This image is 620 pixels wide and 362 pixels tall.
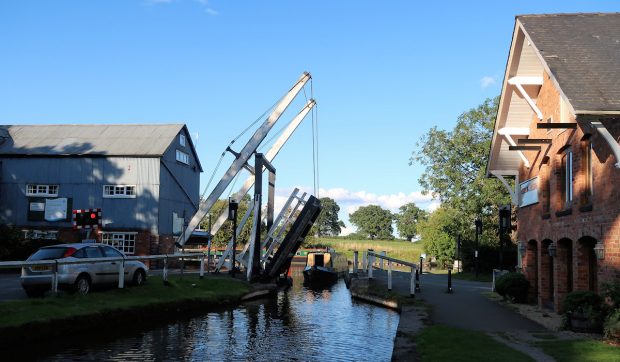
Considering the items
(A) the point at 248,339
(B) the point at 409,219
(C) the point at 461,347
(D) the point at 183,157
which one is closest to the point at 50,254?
(A) the point at 248,339

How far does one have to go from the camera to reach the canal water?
12.2 meters

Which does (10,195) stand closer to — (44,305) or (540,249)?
(44,305)

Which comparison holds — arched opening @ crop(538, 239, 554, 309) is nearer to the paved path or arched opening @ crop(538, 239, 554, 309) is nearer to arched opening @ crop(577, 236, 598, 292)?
the paved path

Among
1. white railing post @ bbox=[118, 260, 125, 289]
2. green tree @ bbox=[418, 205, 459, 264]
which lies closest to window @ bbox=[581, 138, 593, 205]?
white railing post @ bbox=[118, 260, 125, 289]

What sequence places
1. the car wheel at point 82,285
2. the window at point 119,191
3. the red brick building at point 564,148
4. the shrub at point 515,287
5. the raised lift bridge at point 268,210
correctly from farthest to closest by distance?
the window at point 119,191 → the raised lift bridge at point 268,210 → the shrub at point 515,287 → the car wheel at point 82,285 → the red brick building at point 564,148

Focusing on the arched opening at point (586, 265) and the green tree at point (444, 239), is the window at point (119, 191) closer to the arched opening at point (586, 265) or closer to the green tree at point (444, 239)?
the green tree at point (444, 239)

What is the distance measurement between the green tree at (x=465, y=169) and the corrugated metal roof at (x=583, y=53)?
29544mm

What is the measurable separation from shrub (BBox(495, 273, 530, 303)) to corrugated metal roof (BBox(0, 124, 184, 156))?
2638 cm

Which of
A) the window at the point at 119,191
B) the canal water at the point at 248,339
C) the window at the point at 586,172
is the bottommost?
the canal water at the point at 248,339

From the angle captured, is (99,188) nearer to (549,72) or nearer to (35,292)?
(35,292)

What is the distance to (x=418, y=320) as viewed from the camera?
1571 cm

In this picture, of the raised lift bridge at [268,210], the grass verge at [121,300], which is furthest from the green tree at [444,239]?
the grass verge at [121,300]

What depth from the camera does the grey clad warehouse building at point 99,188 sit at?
40094mm

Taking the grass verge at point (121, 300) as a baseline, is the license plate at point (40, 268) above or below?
above
